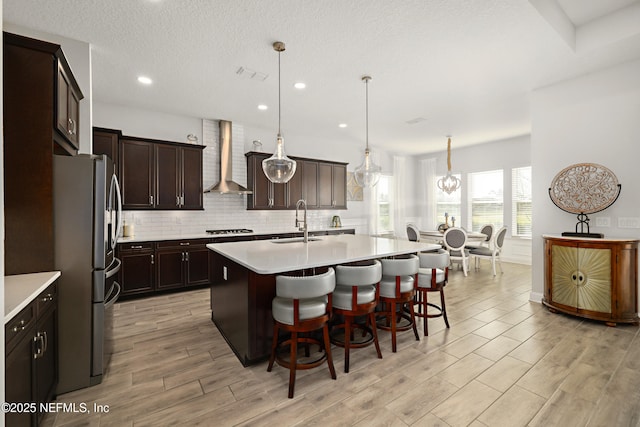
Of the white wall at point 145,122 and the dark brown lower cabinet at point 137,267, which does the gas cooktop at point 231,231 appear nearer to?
the dark brown lower cabinet at point 137,267

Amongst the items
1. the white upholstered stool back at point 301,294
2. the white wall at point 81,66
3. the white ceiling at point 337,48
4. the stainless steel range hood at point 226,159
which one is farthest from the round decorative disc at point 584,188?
the white wall at point 81,66

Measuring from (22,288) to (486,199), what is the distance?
8.37 metres

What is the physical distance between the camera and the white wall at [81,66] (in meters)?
2.81

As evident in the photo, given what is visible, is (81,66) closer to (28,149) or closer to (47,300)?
(28,149)

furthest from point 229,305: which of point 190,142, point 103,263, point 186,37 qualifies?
point 190,142

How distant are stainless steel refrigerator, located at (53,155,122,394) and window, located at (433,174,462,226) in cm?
795

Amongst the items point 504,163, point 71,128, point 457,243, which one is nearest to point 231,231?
point 71,128

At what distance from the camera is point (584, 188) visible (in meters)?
3.53

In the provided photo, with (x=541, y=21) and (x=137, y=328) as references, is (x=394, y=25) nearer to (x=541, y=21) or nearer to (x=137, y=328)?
(x=541, y=21)

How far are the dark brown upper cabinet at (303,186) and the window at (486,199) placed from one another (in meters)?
3.53

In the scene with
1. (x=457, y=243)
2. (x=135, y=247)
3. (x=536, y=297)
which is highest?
(x=135, y=247)

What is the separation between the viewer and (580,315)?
10.9ft

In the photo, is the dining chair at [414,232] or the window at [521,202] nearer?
the dining chair at [414,232]

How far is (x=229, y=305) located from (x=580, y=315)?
386cm
